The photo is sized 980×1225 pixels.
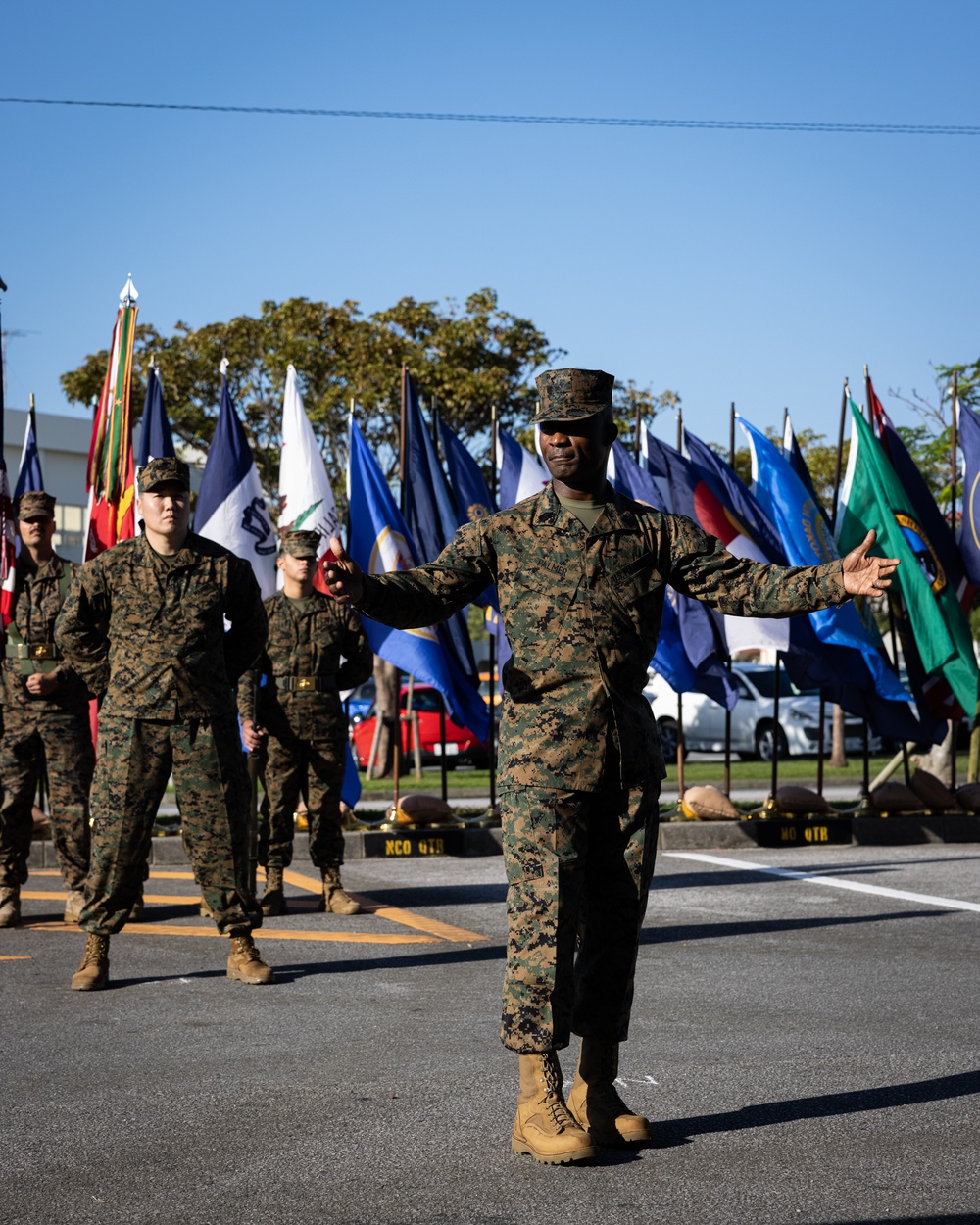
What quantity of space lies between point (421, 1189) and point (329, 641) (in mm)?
5833

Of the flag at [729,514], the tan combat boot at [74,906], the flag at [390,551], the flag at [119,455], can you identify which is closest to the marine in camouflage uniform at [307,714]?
the tan combat boot at [74,906]

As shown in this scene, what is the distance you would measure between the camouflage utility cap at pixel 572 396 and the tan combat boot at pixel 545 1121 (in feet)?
6.05

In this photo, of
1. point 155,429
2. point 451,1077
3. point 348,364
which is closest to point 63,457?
point 348,364

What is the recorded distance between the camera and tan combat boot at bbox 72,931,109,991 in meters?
7.00

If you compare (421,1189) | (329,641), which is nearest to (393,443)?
(329,641)

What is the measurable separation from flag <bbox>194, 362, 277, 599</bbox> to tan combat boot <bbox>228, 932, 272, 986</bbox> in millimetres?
6007

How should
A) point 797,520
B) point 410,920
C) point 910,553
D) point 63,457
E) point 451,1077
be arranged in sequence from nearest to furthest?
point 451,1077, point 410,920, point 910,553, point 797,520, point 63,457

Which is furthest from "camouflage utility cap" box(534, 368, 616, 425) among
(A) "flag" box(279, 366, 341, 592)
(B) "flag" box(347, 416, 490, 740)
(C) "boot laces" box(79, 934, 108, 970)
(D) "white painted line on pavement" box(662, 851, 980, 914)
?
(A) "flag" box(279, 366, 341, 592)

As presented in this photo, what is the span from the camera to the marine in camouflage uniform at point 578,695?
14.7 feet

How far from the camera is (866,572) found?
4.48 m

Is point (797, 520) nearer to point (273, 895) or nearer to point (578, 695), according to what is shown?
point (273, 895)

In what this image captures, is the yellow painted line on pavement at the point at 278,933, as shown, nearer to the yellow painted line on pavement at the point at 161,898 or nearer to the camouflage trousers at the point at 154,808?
the yellow painted line on pavement at the point at 161,898

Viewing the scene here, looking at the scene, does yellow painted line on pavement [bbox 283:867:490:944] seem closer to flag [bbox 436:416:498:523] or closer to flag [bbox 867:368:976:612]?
flag [bbox 436:416:498:523]

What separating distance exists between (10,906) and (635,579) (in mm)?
5542
